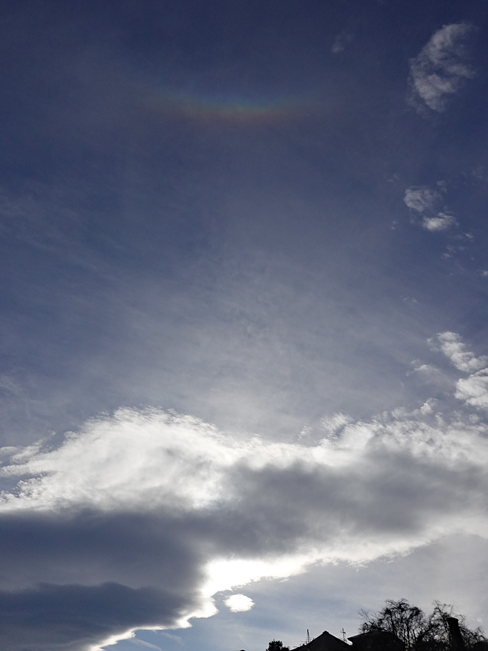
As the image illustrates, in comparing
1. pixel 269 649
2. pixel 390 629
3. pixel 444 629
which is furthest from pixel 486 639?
pixel 269 649

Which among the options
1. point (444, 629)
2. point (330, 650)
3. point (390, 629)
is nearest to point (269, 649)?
point (330, 650)

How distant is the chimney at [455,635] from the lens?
2386 inches

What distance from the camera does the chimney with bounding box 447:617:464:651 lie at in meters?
60.6

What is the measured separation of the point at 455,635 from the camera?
62.0 m

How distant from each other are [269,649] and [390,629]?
1123 inches

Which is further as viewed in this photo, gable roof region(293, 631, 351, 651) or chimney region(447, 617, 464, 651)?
gable roof region(293, 631, 351, 651)

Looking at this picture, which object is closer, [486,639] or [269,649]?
[486,639]

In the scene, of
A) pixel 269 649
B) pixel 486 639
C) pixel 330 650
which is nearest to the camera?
pixel 486 639

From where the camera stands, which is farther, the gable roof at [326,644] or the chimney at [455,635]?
the gable roof at [326,644]

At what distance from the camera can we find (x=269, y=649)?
8644 centimetres

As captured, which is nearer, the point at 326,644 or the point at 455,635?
the point at 455,635

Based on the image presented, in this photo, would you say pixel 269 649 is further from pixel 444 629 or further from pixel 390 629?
pixel 444 629

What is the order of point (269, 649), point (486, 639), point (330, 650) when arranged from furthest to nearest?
point (269, 649)
point (330, 650)
point (486, 639)

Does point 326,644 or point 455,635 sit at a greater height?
point 326,644
